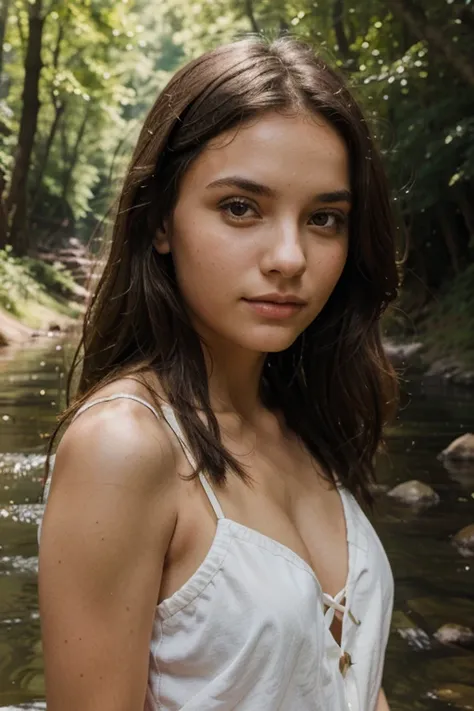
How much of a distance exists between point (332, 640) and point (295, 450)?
495 millimetres

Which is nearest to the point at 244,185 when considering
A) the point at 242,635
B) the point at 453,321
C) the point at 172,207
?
the point at 172,207

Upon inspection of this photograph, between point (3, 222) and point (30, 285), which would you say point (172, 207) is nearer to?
point (30, 285)

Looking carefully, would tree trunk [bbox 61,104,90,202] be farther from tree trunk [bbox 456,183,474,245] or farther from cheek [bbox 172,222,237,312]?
cheek [bbox 172,222,237,312]

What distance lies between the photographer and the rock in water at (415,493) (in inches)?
242

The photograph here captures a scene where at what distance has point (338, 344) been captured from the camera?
1.95 meters

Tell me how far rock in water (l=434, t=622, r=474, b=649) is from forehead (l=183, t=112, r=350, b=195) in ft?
9.62

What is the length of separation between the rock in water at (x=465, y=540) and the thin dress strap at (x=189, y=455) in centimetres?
403

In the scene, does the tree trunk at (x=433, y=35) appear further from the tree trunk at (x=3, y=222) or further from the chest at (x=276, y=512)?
the tree trunk at (x=3, y=222)

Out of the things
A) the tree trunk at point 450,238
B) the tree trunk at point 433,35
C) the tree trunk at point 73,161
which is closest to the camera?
the tree trunk at point 433,35

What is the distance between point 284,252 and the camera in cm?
147

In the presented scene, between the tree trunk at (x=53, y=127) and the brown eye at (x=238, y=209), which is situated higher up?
the brown eye at (x=238, y=209)

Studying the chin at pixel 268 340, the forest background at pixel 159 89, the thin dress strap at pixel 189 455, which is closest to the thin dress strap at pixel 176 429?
the thin dress strap at pixel 189 455

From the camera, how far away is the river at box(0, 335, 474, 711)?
3752 mm

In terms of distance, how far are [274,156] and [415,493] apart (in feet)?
16.3
